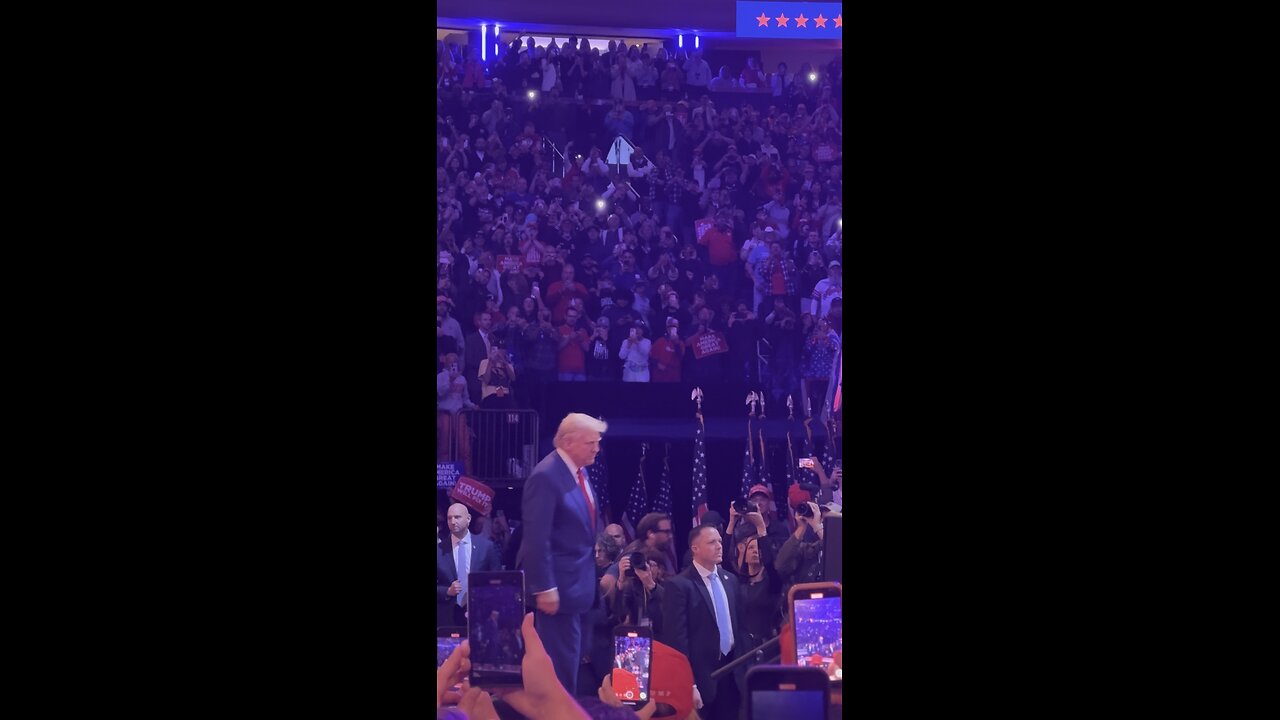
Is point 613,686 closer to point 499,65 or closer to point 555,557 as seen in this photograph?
point 555,557

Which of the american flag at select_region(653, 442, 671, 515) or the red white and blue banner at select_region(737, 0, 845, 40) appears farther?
the red white and blue banner at select_region(737, 0, 845, 40)

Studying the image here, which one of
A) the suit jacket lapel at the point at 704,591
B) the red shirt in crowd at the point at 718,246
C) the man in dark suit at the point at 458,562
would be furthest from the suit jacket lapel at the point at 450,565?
the red shirt in crowd at the point at 718,246

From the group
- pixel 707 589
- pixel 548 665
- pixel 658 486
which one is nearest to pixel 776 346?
pixel 658 486

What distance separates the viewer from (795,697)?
346cm

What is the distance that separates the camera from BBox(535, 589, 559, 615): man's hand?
136 inches

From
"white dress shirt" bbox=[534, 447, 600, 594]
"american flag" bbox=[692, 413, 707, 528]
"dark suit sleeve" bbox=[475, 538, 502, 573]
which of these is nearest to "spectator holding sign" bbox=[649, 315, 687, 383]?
"american flag" bbox=[692, 413, 707, 528]

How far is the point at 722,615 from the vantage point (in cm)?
357

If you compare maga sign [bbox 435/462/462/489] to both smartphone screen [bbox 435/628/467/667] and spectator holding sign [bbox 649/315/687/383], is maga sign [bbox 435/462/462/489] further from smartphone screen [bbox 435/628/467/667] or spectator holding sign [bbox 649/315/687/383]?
spectator holding sign [bbox 649/315/687/383]

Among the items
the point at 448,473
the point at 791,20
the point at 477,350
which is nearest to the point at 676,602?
the point at 448,473

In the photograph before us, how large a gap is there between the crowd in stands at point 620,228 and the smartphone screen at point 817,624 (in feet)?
2.45

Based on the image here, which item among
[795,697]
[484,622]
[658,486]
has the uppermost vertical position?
[658,486]

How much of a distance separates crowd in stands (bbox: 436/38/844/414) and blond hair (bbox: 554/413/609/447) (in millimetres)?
162

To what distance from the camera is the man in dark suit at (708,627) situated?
3543mm

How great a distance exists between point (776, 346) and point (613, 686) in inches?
58.6
